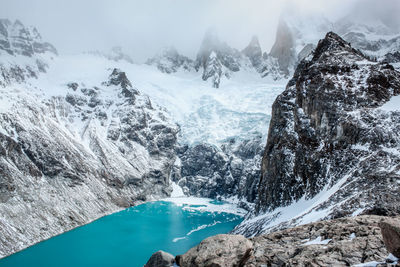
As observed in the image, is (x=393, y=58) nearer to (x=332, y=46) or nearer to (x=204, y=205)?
(x=332, y=46)

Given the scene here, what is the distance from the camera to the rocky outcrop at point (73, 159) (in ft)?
297

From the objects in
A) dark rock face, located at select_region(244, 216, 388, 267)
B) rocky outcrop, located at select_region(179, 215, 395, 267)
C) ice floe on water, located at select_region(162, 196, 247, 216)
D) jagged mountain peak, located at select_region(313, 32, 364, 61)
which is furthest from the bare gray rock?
ice floe on water, located at select_region(162, 196, 247, 216)

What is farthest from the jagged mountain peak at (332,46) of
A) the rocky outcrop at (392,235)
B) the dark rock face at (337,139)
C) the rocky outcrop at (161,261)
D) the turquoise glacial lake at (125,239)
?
the rocky outcrop at (392,235)

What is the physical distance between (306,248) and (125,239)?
3212 inches

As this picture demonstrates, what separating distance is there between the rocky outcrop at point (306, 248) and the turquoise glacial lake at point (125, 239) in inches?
2128

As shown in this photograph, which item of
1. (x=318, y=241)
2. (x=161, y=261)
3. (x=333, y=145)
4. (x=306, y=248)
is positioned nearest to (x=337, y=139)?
(x=333, y=145)

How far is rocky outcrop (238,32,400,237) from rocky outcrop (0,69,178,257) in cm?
7000

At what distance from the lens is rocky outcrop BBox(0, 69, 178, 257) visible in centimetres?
9062

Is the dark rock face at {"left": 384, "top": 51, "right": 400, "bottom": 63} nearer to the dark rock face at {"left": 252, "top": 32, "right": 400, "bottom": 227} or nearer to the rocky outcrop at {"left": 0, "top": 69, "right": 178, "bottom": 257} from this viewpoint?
the dark rock face at {"left": 252, "top": 32, "right": 400, "bottom": 227}

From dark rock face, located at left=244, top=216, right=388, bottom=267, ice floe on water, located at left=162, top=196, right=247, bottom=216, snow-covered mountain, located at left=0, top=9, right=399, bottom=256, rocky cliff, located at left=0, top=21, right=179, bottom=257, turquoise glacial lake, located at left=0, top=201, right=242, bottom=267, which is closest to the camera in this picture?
dark rock face, located at left=244, top=216, right=388, bottom=267

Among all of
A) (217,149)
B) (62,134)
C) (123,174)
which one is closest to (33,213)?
(62,134)

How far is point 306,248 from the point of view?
44.2 ft

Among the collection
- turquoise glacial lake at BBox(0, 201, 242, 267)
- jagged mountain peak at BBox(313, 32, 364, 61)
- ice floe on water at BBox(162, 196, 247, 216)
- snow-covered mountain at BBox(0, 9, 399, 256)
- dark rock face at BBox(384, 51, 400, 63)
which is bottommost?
ice floe on water at BBox(162, 196, 247, 216)

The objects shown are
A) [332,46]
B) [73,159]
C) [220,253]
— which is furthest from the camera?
[73,159]
